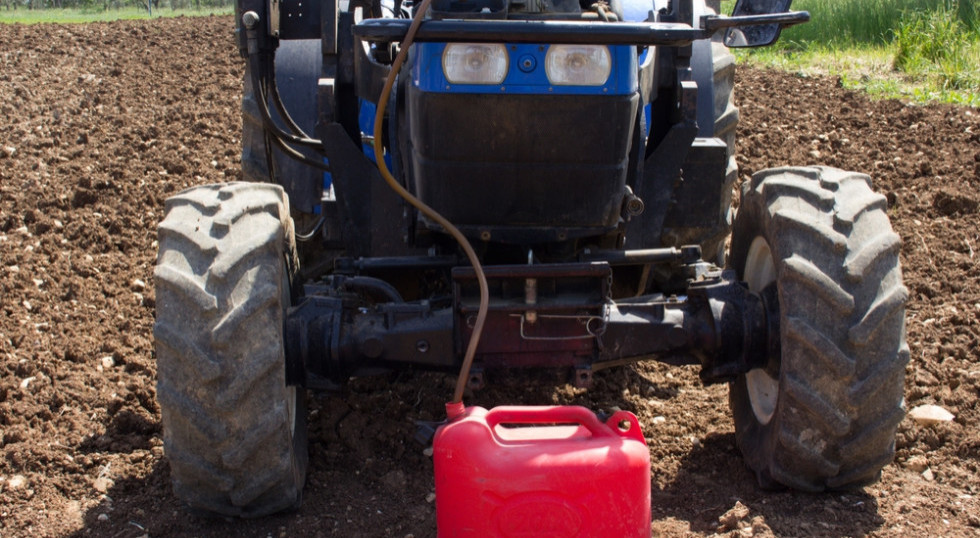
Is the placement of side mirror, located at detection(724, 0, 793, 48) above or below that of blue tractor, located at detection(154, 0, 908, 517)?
above

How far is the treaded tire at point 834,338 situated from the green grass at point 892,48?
6719 millimetres

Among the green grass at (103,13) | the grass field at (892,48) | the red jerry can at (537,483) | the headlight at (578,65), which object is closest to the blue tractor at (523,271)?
the headlight at (578,65)

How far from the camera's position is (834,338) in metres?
3.58

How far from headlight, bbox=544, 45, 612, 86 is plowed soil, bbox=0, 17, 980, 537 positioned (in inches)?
58.1

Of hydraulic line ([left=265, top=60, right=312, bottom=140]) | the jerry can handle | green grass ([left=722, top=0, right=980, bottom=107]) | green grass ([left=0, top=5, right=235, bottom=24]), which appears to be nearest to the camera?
the jerry can handle

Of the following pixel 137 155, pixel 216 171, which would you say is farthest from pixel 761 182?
pixel 137 155

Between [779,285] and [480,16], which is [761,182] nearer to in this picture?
[779,285]

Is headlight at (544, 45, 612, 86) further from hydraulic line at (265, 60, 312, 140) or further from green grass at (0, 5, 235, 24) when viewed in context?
green grass at (0, 5, 235, 24)

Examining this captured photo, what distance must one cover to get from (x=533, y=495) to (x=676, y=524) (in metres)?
0.78

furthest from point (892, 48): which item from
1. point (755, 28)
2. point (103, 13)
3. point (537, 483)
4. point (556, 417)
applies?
point (103, 13)

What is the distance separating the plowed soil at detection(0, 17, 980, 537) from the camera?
3869 millimetres

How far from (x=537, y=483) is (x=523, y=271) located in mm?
781

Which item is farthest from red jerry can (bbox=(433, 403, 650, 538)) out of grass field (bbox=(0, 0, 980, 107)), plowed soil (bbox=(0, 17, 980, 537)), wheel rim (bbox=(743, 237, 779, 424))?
grass field (bbox=(0, 0, 980, 107))

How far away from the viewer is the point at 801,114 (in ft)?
32.4
